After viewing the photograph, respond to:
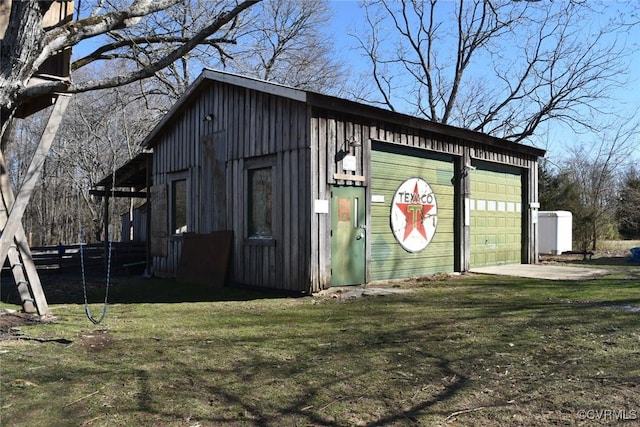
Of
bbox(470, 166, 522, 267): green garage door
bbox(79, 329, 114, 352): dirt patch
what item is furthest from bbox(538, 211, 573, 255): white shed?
bbox(79, 329, 114, 352): dirt patch

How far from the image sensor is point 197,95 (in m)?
12.7

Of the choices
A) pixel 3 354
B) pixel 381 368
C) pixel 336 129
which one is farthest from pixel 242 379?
pixel 336 129

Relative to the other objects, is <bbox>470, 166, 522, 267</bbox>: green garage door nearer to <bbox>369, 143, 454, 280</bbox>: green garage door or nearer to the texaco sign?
<bbox>369, 143, 454, 280</bbox>: green garage door

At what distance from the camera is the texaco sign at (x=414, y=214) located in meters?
11.6

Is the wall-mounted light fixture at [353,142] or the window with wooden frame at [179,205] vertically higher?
the wall-mounted light fixture at [353,142]

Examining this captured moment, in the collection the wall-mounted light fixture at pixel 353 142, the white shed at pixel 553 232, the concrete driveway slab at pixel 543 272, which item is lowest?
the concrete driveway slab at pixel 543 272

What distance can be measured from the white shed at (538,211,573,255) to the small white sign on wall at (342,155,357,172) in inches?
533

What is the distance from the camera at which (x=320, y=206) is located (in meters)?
9.67

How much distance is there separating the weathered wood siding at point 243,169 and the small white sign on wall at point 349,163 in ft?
2.93

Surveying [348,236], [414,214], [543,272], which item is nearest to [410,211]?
[414,214]

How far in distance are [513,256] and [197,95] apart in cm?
1005

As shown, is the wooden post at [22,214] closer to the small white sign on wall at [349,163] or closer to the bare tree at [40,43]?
the bare tree at [40,43]

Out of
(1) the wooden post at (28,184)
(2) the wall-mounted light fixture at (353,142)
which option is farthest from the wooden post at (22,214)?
(2) the wall-mounted light fixture at (353,142)

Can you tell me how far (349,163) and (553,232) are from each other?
13.8 m
